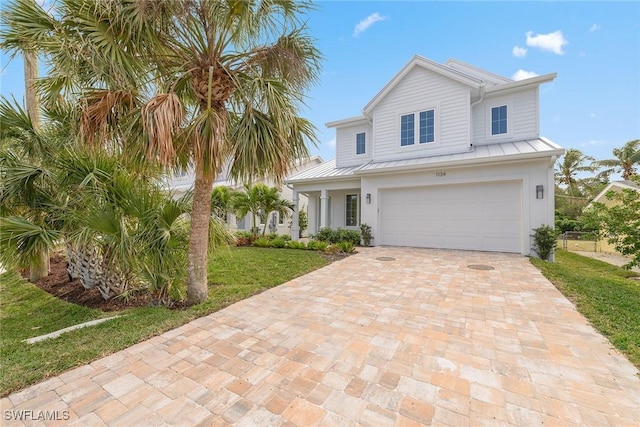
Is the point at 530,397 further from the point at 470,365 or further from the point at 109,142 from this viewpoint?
the point at 109,142

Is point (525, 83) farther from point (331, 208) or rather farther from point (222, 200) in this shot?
point (222, 200)

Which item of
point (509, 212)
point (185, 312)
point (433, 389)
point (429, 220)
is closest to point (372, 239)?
point (429, 220)

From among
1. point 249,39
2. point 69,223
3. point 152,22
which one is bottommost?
point 69,223

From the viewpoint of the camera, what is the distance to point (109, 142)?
4.29 m

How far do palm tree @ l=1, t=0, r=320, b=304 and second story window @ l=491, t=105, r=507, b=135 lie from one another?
9.03m

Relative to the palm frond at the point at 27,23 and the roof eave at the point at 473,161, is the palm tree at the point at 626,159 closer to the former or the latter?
the roof eave at the point at 473,161

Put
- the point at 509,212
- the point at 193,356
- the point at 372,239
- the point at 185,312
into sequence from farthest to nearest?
the point at 372,239 < the point at 509,212 < the point at 185,312 < the point at 193,356

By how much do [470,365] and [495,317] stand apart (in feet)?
5.25

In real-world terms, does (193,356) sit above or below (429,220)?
below

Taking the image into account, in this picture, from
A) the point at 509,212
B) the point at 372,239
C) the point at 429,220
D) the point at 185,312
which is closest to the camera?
the point at 185,312

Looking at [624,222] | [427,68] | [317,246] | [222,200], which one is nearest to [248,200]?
[222,200]

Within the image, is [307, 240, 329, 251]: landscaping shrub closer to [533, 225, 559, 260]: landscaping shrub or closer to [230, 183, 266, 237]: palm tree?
[230, 183, 266, 237]: palm tree

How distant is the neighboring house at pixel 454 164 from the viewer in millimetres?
9000

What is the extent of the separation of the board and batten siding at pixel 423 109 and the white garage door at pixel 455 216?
166cm
